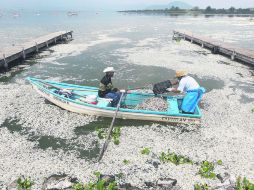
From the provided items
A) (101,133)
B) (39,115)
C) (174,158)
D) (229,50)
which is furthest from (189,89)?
(229,50)

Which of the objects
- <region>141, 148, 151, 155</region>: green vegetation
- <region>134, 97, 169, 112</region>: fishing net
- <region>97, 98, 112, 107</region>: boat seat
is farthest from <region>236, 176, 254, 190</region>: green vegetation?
<region>97, 98, 112, 107</region>: boat seat

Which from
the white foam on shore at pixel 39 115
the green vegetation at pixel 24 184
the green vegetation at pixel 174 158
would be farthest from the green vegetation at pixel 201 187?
the white foam on shore at pixel 39 115

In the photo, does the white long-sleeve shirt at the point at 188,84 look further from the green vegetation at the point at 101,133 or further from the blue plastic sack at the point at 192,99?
the green vegetation at the point at 101,133

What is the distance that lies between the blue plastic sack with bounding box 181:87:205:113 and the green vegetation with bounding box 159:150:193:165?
118 inches

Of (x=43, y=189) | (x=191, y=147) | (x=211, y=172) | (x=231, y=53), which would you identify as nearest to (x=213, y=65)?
(x=231, y=53)

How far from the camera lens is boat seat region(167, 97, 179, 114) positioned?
1322 cm

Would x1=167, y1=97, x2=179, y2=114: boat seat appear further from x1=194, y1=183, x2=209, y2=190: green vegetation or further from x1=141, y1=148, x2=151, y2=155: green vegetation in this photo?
x1=194, y1=183, x2=209, y2=190: green vegetation

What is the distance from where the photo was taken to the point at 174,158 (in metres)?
10.3

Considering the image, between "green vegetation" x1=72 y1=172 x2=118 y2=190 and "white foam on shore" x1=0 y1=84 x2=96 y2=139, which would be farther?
"white foam on shore" x1=0 y1=84 x2=96 y2=139

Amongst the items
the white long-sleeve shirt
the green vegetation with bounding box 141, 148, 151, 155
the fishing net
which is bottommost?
the green vegetation with bounding box 141, 148, 151, 155

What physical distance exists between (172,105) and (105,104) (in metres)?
3.67

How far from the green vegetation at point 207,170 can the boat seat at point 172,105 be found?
3.61m

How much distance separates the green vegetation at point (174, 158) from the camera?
33.4ft

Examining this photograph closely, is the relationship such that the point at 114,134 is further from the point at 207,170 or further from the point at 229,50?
the point at 229,50
